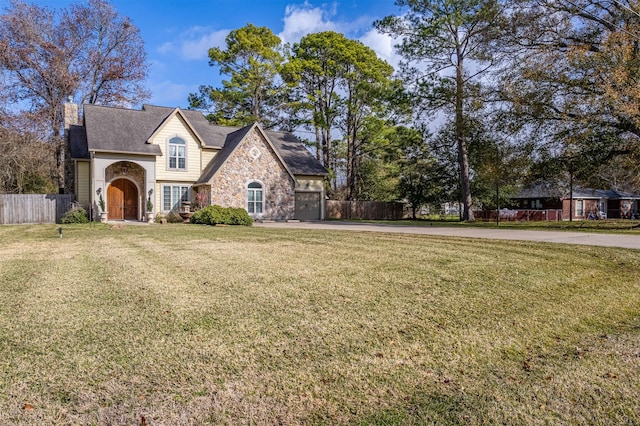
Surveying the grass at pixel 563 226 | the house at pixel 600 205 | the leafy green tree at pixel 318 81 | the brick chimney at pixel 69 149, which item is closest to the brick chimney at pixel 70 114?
the brick chimney at pixel 69 149

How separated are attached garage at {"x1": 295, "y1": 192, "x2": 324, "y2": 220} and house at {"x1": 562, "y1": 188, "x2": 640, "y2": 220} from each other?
2455cm

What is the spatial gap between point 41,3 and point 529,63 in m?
29.7

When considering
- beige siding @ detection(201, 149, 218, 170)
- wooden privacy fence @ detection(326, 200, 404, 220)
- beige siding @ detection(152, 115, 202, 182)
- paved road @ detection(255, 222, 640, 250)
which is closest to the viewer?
paved road @ detection(255, 222, 640, 250)

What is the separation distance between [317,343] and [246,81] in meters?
31.2

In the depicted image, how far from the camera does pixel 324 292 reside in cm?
569

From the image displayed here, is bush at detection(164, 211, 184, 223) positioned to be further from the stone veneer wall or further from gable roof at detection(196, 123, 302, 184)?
gable roof at detection(196, 123, 302, 184)

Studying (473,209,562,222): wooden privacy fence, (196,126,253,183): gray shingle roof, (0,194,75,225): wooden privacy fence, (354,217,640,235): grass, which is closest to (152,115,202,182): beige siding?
(196,126,253,183): gray shingle roof

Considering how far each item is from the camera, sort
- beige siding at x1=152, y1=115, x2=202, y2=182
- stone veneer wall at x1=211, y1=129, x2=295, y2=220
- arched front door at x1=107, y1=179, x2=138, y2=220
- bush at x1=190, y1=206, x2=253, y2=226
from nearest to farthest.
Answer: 1. bush at x1=190, y1=206, x2=253, y2=226
2. arched front door at x1=107, y1=179, x2=138, y2=220
3. beige siding at x1=152, y1=115, x2=202, y2=182
4. stone veneer wall at x1=211, y1=129, x2=295, y2=220

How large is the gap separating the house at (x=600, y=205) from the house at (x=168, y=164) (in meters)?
29.1

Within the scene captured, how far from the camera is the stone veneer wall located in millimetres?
22938

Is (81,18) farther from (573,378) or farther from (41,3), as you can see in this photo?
(573,378)

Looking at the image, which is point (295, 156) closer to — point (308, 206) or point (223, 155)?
point (308, 206)

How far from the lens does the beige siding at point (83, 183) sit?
21375 mm

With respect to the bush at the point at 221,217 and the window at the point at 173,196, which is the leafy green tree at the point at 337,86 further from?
the bush at the point at 221,217
